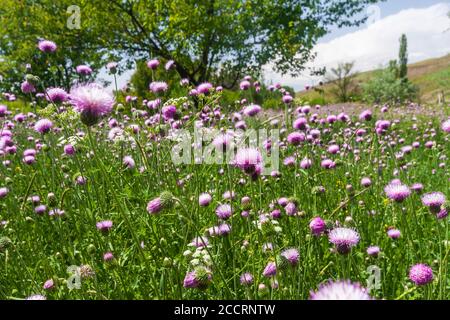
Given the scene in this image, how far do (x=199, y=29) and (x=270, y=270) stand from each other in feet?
42.2

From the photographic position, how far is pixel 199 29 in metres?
13.5

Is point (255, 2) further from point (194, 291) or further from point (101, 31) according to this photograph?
point (194, 291)

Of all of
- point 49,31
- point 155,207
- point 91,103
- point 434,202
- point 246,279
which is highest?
point 49,31

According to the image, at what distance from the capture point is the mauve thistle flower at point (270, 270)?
1559 mm

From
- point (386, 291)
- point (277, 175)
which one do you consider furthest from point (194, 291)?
point (277, 175)

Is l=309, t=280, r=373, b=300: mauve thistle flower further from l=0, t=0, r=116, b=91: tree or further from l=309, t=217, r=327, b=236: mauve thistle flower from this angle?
l=0, t=0, r=116, b=91: tree

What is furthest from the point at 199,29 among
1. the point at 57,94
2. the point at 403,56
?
the point at 403,56

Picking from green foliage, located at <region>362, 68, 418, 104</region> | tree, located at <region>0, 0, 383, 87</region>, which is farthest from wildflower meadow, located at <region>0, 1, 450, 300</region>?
green foliage, located at <region>362, 68, 418, 104</region>

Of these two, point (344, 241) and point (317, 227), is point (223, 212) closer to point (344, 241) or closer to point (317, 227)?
point (317, 227)

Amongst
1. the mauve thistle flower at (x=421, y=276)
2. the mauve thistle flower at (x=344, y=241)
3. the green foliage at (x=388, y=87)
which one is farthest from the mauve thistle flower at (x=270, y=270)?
the green foliage at (x=388, y=87)

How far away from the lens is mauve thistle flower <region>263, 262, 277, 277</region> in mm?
1559

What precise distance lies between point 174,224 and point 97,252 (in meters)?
0.47

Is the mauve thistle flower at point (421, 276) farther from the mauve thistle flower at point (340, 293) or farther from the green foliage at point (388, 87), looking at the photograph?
the green foliage at point (388, 87)

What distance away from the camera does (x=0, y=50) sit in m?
21.4
